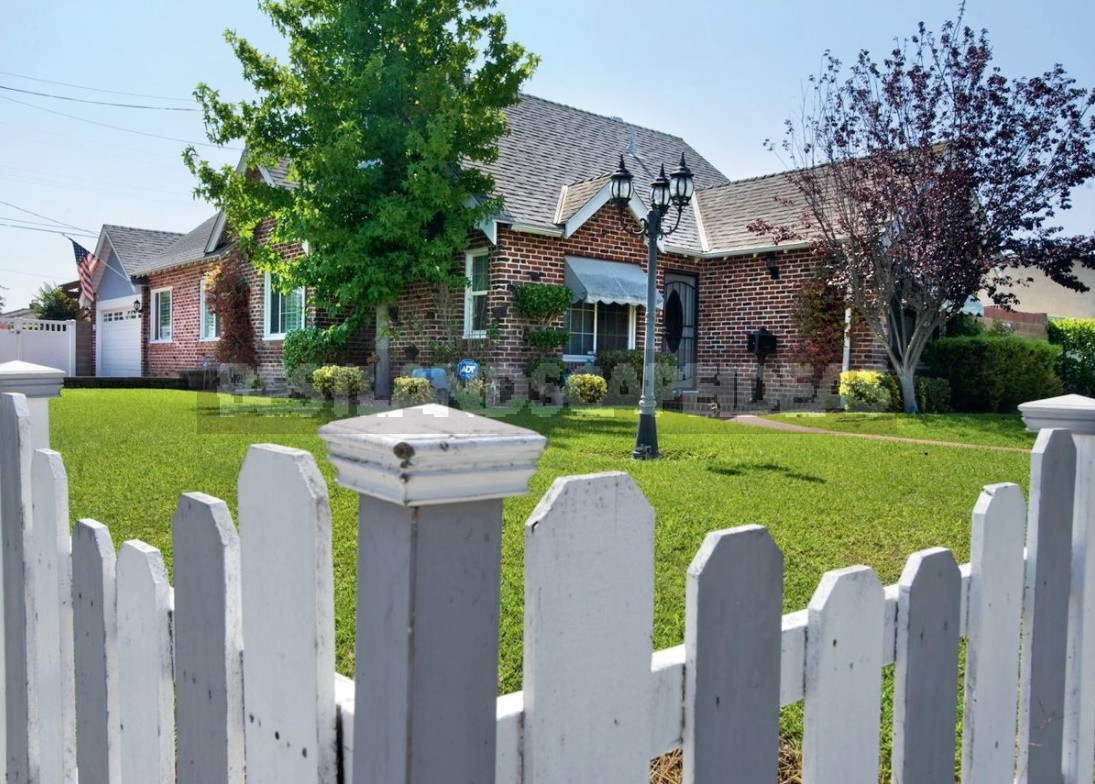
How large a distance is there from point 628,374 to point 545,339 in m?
1.85

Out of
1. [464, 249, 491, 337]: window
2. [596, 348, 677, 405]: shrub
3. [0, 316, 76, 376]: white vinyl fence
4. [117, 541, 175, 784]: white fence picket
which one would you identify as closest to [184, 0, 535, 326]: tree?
[464, 249, 491, 337]: window

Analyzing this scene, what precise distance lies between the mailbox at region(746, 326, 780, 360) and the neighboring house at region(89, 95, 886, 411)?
239 mm

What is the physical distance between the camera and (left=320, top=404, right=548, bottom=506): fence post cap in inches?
31.0

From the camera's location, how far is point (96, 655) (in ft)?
4.74

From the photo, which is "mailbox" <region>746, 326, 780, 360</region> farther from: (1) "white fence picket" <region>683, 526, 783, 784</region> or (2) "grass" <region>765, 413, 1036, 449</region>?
(1) "white fence picket" <region>683, 526, 783, 784</region>

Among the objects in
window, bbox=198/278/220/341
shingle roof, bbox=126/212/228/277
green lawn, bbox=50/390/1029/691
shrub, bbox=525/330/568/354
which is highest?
shingle roof, bbox=126/212/228/277

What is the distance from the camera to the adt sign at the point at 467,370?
14.1 m

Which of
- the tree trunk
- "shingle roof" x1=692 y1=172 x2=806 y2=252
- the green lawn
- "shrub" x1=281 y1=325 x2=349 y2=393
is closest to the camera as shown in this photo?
the green lawn

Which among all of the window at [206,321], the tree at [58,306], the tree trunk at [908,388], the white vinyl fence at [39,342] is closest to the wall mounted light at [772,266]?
the tree trunk at [908,388]

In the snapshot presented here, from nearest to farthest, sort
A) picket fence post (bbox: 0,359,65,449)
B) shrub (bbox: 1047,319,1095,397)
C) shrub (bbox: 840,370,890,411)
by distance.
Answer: picket fence post (bbox: 0,359,65,449)
shrub (bbox: 840,370,890,411)
shrub (bbox: 1047,319,1095,397)

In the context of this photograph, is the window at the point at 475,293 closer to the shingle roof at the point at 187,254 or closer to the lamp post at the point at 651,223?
the lamp post at the point at 651,223

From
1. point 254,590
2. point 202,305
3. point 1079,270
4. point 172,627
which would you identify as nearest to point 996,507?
point 254,590

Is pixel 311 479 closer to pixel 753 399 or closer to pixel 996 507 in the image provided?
pixel 996 507

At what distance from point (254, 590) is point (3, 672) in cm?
128
